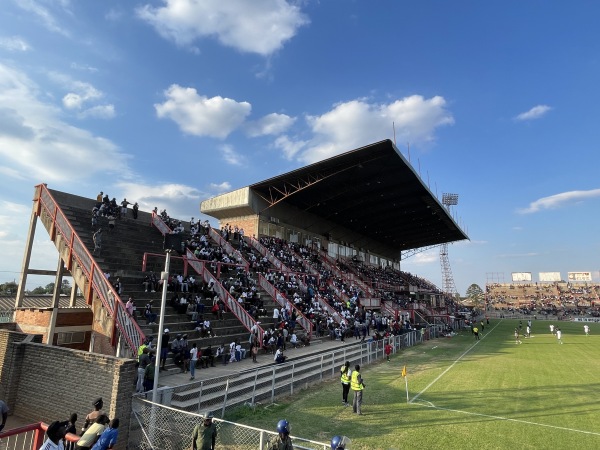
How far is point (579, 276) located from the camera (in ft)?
396

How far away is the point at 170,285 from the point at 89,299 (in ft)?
13.3

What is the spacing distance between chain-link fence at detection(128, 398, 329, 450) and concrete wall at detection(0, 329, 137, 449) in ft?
0.80

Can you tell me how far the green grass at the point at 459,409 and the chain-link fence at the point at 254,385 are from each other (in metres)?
0.46

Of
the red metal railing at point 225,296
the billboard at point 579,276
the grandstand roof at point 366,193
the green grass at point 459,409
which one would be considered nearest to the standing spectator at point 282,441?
the green grass at point 459,409

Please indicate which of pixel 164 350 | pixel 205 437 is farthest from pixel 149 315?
pixel 205 437

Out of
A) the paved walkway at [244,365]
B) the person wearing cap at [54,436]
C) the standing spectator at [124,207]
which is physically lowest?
the paved walkway at [244,365]

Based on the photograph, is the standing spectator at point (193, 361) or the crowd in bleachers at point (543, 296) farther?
the crowd in bleachers at point (543, 296)

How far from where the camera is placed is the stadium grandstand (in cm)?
1092

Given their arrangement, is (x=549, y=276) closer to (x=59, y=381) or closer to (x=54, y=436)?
(x=59, y=381)

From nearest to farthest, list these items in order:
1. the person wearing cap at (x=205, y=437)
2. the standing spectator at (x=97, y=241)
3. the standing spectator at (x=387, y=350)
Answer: the person wearing cap at (x=205, y=437) < the standing spectator at (x=97, y=241) < the standing spectator at (x=387, y=350)

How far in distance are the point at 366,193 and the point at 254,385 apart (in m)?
34.7

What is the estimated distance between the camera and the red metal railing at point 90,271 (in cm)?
1339

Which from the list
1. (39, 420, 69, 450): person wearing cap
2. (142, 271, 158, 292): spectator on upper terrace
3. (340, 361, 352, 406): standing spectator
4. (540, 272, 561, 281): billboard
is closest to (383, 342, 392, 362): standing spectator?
(340, 361, 352, 406): standing spectator

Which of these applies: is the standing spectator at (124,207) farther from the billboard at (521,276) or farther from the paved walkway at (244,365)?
the billboard at (521,276)
